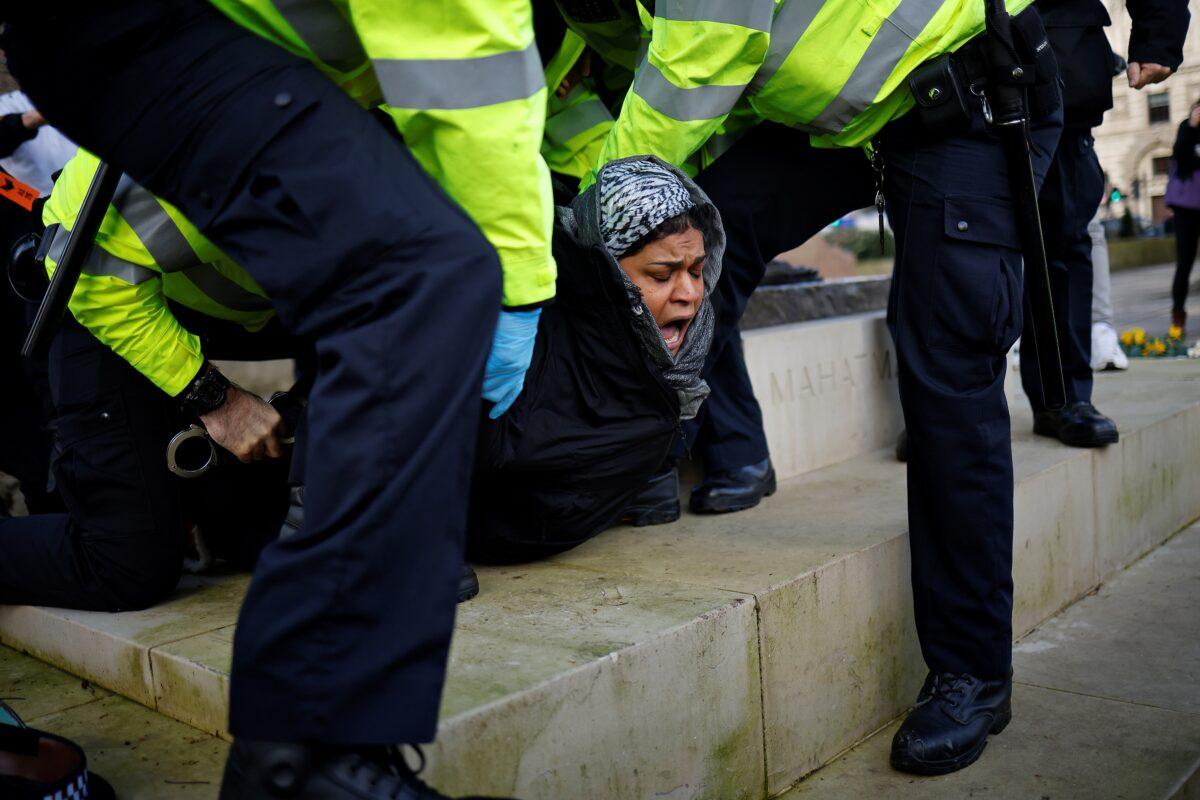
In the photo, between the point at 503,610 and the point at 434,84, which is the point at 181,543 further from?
the point at 434,84

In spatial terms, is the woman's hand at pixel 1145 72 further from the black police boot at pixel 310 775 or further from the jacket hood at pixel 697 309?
the black police boot at pixel 310 775

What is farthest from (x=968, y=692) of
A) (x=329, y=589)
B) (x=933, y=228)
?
(x=329, y=589)

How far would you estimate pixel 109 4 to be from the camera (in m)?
1.46

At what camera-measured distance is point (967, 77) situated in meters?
2.42

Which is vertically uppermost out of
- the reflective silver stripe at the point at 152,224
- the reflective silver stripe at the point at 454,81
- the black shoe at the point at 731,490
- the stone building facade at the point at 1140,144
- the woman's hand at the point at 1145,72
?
the reflective silver stripe at the point at 454,81

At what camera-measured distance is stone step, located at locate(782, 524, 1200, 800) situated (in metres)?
2.34

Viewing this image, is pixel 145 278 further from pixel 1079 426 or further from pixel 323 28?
pixel 1079 426

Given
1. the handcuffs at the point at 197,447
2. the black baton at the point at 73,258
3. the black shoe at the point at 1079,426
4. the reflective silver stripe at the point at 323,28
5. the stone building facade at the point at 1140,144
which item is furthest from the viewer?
the stone building facade at the point at 1140,144

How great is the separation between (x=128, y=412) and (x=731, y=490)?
1.60m

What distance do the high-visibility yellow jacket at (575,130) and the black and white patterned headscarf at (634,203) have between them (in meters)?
0.62

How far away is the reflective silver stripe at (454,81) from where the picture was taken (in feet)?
4.71

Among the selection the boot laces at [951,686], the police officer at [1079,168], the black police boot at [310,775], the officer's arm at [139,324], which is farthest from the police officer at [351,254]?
A: the police officer at [1079,168]

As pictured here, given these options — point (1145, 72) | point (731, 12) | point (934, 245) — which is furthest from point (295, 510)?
point (1145, 72)

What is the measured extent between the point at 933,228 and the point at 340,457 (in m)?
1.54
